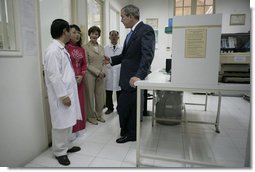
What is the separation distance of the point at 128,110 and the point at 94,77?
2.54 feet

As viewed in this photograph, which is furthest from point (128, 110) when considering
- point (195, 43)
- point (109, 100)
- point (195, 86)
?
point (109, 100)

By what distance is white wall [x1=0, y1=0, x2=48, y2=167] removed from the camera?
4.63ft

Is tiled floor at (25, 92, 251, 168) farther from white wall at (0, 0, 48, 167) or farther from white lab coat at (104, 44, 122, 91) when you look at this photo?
white lab coat at (104, 44, 122, 91)

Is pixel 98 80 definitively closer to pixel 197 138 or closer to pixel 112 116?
pixel 112 116

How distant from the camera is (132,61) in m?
1.93

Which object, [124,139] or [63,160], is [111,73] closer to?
[124,139]

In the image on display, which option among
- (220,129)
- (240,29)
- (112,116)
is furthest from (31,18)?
(240,29)

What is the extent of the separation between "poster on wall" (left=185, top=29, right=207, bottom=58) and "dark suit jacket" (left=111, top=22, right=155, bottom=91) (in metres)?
0.48

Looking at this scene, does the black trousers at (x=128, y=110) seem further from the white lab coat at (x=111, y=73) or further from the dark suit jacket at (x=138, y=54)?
the white lab coat at (x=111, y=73)

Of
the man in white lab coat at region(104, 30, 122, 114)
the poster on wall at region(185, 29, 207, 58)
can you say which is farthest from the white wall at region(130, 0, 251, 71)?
the poster on wall at region(185, 29, 207, 58)

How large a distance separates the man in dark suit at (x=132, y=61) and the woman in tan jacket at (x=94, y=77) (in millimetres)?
472

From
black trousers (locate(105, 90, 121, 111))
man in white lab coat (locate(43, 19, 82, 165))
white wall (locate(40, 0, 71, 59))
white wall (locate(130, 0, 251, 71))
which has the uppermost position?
white wall (locate(130, 0, 251, 71))

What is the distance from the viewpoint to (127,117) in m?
2.16

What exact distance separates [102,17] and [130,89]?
2.12 meters
